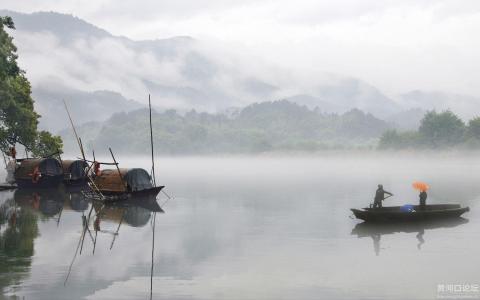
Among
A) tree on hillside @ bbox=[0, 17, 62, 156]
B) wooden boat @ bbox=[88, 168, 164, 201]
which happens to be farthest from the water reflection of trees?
tree on hillside @ bbox=[0, 17, 62, 156]

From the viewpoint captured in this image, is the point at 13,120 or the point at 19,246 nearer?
the point at 19,246

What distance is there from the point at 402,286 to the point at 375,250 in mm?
7538

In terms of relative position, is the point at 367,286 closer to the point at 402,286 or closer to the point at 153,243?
the point at 402,286

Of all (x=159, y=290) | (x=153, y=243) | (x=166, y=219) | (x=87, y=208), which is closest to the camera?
(x=159, y=290)

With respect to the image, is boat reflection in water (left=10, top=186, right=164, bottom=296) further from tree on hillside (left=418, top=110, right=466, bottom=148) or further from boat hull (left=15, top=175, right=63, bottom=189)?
tree on hillside (left=418, top=110, right=466, bottom=148)

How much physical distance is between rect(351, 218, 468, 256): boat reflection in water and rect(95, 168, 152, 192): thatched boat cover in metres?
24.7

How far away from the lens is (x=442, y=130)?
188 m

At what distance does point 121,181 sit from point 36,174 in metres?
15.5

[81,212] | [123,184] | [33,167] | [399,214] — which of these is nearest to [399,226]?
[399,214]

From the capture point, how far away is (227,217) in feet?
149

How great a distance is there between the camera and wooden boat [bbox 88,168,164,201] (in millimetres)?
53219

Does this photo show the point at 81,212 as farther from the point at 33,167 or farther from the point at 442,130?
the point at 442,130

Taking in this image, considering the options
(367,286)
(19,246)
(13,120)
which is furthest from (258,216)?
(13,120)

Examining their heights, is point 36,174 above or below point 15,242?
above
